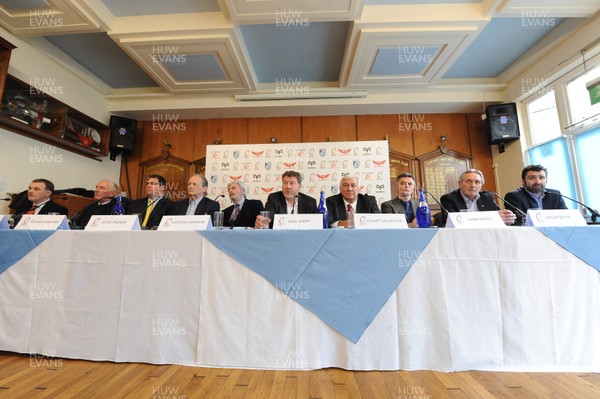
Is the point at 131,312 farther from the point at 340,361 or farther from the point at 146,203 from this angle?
the point at 146,203

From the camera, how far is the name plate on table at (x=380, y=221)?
130 centimetres

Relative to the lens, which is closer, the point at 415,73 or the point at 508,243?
the point at 508,243

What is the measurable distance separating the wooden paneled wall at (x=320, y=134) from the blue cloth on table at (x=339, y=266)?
10.3ft

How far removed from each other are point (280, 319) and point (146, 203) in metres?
2.05

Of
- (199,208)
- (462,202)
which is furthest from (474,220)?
(199,208)

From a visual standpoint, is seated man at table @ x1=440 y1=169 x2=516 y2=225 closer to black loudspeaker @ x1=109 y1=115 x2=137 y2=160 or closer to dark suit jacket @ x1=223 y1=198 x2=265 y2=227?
dark suit jacket @ x1=223 y1=198 x2=265 y2=227

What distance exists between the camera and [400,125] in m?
4.15

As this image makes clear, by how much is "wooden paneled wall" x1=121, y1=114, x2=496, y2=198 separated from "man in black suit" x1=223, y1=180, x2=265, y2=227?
5.74ft

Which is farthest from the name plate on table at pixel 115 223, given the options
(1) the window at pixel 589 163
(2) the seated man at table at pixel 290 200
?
(1) the window at pixel 589 163

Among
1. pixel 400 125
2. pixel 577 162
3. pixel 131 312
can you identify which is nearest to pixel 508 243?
pixel 131 312

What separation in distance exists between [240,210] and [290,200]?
591 mm

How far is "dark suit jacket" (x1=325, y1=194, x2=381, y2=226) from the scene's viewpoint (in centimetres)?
218

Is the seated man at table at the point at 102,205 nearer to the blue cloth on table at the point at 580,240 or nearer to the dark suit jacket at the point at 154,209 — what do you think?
the dark suit jacket at the point at 154,209

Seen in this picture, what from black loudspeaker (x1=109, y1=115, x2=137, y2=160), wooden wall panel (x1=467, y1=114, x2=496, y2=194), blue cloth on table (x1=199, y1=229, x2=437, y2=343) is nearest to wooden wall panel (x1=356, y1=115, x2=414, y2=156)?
wooden wall panel (x1=467, y1=114, x2=496, y2=194)
